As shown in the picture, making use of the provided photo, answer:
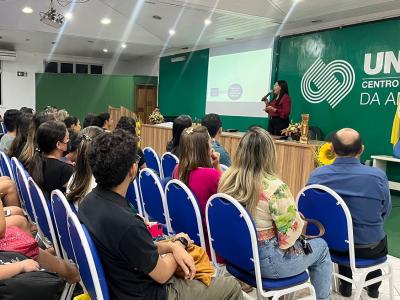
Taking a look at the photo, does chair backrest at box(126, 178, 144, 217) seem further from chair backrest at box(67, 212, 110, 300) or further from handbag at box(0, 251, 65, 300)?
chair backrest at box(67, 212, 110, 300)

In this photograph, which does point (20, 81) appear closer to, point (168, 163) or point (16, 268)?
point (168, 163)

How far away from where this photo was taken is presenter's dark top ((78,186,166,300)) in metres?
1.25

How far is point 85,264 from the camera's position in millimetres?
1346

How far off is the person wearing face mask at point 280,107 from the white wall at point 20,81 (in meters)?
10.1

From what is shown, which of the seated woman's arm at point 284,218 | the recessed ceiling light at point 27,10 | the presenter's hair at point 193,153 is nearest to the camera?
the seated woman's arm at point 284,218

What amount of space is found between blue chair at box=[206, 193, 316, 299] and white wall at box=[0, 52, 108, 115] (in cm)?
1314

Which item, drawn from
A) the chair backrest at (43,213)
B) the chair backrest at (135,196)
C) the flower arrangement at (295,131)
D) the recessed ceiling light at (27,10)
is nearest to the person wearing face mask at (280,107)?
the flower arrangement at (295,131)

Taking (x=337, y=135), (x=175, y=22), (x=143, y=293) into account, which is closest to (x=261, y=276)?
(x=143, y=293)

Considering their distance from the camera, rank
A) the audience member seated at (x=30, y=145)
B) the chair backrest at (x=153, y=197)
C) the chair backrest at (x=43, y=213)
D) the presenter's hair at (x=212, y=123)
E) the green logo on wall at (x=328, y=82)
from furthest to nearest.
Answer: the green logo on wall at (x=328, y=82)
the presenter's hair at (x=212, y=123)
the audience member seated at (x=30, y=145)
the chair backrest at (x=153, y=197)
the chair backrest at (x=43, y=213)

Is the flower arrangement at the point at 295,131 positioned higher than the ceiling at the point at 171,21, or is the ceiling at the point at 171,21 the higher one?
the ceiling at the point at 171,21

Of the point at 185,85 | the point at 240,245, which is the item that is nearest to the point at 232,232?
the point at 240,245

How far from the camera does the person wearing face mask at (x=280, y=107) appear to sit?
245 inches

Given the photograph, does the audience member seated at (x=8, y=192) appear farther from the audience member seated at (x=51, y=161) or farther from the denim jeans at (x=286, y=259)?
the denim jeans at (x=286, y=259)

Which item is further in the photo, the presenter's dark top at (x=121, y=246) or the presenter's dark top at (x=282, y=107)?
the presenter's dark top at (x=282, y=107)
